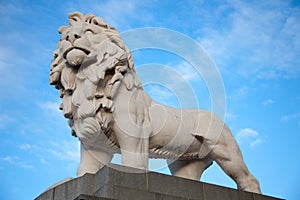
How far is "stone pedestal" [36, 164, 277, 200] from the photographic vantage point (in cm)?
493

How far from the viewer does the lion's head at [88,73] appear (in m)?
6.00

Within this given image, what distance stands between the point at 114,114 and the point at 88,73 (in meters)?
0.65

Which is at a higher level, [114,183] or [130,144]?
[130,144]

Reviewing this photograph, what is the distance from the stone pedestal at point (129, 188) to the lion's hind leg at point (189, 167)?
1.31 meters

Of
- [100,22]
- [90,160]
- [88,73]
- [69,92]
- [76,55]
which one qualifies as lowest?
[90,160]

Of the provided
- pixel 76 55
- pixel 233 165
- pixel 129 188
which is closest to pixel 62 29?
pixel 76 55

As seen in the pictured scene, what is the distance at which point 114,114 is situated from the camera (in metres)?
6.05

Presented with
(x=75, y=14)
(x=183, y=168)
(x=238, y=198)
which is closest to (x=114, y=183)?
(x=238, y=198)

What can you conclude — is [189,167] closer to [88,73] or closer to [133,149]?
[133,149]

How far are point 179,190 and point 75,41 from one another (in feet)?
7.85

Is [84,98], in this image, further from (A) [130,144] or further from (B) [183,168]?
(B) [183,168]

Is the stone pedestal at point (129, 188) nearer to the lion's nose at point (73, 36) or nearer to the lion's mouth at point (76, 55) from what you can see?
the lion's mouth at point (76, 55)

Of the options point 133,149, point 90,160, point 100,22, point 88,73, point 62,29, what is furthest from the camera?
point 100,22

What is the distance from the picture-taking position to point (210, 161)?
23.9 ft
